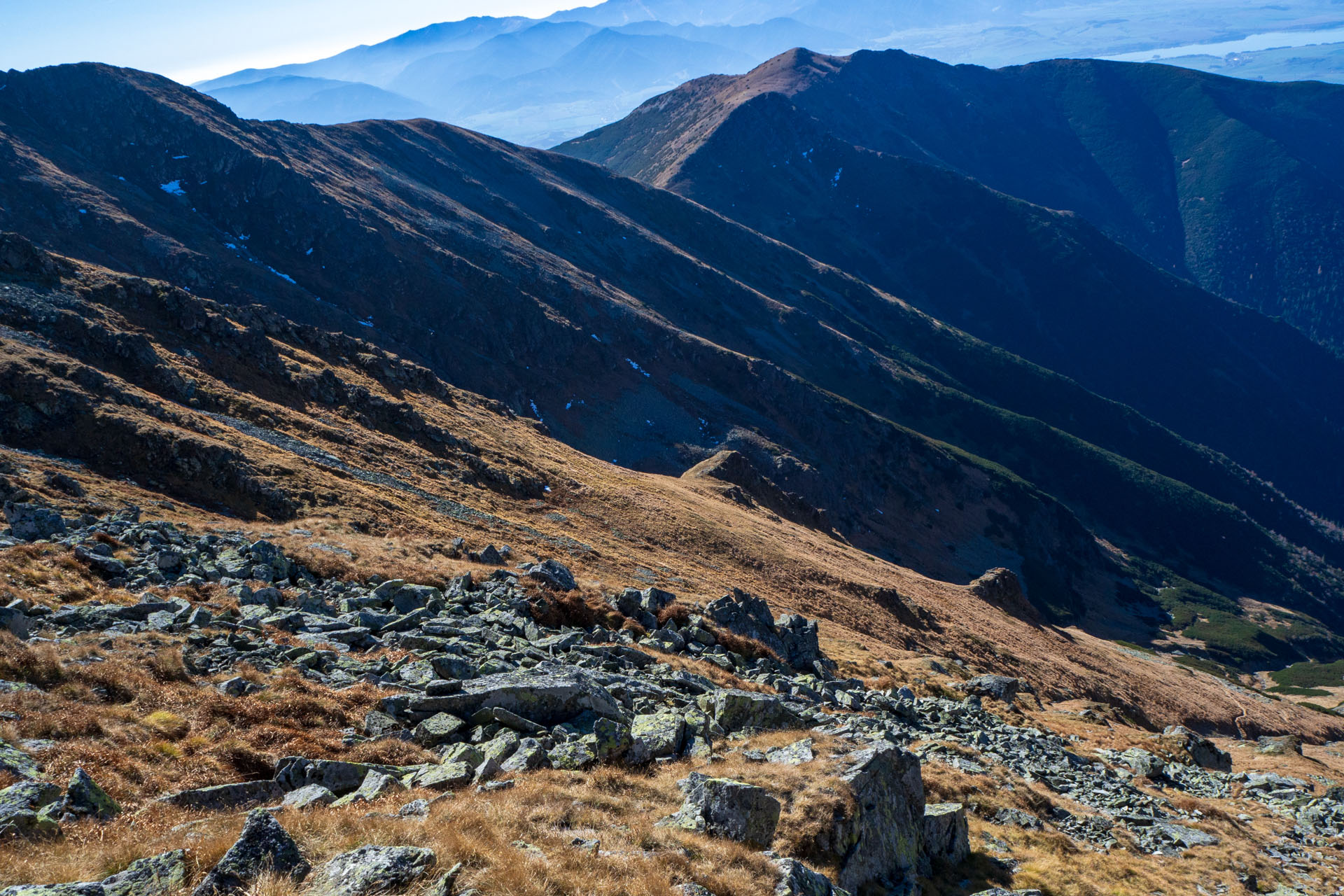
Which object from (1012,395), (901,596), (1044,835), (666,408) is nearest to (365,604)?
(1044,835)

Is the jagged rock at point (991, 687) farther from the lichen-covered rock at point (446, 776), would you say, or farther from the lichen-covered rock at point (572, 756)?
the lichen-covered rock at point (446, 776)

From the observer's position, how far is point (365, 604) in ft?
70.4

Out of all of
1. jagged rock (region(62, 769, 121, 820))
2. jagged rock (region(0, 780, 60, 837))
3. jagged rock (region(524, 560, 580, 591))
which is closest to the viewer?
jagged rock (region(0, 780, 60, 837))

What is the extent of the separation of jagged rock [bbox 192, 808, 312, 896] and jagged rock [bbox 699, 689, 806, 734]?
34.6 feet

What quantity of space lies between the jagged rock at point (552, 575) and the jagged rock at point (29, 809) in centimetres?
1781

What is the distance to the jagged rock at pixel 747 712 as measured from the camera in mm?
17688

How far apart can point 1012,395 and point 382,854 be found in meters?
189

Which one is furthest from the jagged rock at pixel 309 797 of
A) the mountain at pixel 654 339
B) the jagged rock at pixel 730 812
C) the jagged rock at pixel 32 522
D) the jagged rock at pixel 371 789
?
the mountain at pixel 654 339

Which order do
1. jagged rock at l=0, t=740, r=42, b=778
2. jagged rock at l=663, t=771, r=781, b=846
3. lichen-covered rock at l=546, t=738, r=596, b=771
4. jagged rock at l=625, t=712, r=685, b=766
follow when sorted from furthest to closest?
jagged rock at l=625, t=712, r=685, b=766, lichen-covered rock at l=546, t=738, r=596, b=771, jagged rock at l=663, t=771, r=781, b=846, jagged rock at l=0, t=740, r=42, b=778

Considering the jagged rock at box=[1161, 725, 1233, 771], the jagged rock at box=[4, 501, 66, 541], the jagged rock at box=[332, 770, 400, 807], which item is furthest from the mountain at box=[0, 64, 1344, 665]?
the jagged rock at box=[332, 770, 400, 807]

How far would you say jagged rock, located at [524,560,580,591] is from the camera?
27109mm

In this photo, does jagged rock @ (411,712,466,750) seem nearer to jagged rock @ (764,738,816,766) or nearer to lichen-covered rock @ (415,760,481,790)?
lichen-covered rock @ (415,760,481,790)

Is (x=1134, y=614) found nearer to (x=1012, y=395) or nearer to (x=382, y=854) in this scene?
(x=1012, y=395)

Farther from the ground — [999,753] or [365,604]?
[365,604]
